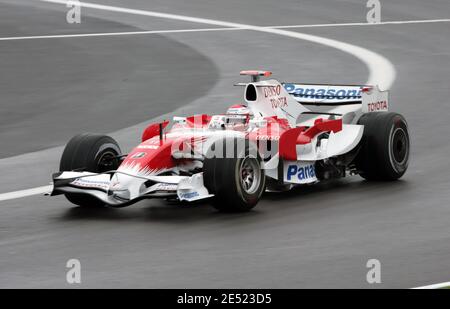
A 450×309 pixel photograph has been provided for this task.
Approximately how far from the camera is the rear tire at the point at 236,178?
41.0 feet

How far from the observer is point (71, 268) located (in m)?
10.8

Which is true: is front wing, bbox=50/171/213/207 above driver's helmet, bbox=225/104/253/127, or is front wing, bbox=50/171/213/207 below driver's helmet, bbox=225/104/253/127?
below

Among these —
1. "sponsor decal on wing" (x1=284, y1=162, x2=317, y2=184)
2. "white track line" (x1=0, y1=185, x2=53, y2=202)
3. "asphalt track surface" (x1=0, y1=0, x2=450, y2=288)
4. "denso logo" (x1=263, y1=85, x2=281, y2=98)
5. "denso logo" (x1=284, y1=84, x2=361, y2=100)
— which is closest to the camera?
"asphalt track surface" (x1=0, y1=0, x2=450, y2=288)

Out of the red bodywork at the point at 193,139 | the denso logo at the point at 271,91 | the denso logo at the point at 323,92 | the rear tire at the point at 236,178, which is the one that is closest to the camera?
the rear tire at the point at 236,178

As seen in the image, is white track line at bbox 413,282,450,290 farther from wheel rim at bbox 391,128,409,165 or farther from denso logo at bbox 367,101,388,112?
denso logo at bbox 367,101,388,112

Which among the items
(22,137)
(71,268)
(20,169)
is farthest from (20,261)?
(22,137)

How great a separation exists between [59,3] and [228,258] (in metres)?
25.2

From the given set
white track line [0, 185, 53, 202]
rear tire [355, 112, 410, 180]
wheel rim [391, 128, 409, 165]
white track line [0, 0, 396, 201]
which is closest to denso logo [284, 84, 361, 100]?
rear tire [355, 112, 410, 180]

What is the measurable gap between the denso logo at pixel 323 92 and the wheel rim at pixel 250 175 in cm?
312

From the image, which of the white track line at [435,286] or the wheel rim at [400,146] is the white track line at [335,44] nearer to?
the wheel rim at [400,146]

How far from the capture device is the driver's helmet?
14.1 m

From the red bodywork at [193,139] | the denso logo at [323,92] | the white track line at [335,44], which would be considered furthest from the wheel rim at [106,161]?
the white track line at [335,44]

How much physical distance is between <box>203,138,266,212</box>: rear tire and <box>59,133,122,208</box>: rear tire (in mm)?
1549
